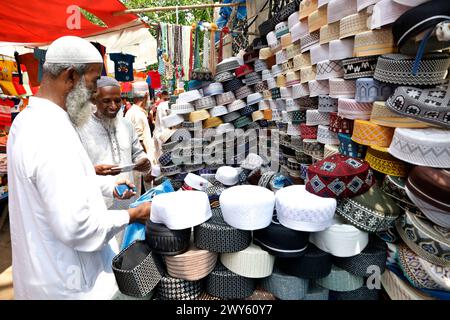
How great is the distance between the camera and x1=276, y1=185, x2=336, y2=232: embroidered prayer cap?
1.16 meters

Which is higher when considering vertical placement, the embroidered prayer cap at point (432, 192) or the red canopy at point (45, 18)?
the red canopy at point (45, 18)

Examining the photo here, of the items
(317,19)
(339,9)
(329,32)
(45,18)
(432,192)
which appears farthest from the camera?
(45,18)

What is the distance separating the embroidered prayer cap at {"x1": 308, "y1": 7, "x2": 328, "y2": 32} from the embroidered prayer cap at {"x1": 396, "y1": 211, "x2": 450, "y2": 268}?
1.41 m

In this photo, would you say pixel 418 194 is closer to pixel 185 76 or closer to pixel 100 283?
pixel 100 283

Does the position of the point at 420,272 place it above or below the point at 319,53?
below

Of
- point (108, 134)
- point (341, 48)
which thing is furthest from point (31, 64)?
point (341, 48)

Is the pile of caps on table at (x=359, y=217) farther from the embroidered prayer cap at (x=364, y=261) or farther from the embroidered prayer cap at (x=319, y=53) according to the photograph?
the embroidered prayer cap at (x=319, y=53)

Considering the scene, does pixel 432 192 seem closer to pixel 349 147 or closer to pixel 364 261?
pixel 364 261

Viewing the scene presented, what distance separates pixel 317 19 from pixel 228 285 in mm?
1849

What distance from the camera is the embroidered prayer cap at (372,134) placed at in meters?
1.41

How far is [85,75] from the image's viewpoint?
131cm

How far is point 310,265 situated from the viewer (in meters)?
1.20

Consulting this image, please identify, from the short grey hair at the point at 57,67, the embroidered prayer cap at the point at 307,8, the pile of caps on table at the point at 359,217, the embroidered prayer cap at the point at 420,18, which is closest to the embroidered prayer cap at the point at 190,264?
the pile of caps on table at the point at 359,217

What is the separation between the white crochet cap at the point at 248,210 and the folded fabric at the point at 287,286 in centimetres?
25
